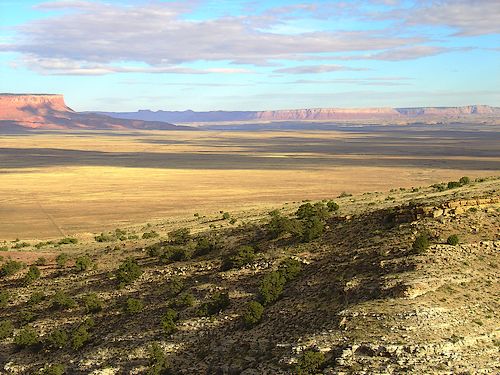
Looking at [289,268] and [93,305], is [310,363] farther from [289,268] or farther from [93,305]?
[93,305]

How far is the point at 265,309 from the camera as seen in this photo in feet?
76.5

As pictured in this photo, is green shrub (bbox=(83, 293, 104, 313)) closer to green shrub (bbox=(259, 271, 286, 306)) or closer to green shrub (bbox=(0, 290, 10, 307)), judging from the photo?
green shrub (bbox=(0, 290, 10, 307))

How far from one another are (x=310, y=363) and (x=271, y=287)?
6.41m

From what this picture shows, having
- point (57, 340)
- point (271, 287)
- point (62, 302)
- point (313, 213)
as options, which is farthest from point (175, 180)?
point (271, 287)

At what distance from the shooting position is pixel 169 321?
2422 cm

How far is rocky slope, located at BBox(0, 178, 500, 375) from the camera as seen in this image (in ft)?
60.6

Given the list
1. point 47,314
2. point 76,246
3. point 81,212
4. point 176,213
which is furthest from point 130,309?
point 81,212

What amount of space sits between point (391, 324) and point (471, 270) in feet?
16.6

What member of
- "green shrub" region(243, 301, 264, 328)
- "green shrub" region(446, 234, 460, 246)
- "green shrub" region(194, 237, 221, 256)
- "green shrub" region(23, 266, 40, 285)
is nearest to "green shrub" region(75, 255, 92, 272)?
"green shrub" region(23, 266, 40, 285)

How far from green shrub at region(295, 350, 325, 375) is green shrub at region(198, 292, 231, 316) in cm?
671

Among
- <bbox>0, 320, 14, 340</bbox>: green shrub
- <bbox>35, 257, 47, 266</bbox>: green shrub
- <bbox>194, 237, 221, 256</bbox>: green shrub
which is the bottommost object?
<bbox>0, 320, 14, 340</bbox>: green shrub

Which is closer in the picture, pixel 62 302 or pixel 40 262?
pixel 62 302

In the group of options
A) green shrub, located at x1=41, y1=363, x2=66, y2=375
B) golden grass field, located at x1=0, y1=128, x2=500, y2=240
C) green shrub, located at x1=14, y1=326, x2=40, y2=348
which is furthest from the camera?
golden grass field, located at x1=0, y1=128, x2=500, y2=240

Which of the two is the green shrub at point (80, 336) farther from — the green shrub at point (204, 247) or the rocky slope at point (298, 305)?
the green shrub at point (204, 247)
